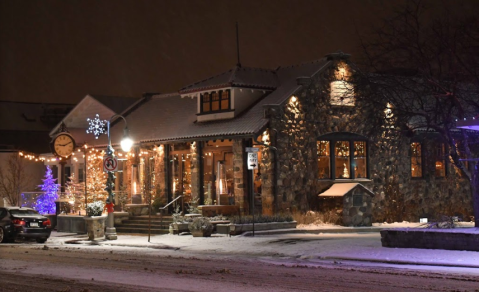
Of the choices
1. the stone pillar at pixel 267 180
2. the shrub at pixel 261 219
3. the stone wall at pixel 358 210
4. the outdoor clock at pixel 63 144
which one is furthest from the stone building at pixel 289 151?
the outdoor clock at pixel 63 144

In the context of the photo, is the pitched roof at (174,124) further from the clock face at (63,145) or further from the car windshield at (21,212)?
the car windshield at (21,212)

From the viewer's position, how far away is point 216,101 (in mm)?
33500

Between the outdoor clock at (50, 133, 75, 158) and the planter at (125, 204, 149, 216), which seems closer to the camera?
the planter at (125, 204, 149, 216)

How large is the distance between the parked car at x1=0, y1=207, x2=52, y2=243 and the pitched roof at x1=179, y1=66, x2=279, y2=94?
999cm

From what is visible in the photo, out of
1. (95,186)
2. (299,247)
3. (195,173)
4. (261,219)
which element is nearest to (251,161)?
(261,219)

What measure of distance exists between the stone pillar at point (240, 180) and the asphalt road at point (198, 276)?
9.86 m

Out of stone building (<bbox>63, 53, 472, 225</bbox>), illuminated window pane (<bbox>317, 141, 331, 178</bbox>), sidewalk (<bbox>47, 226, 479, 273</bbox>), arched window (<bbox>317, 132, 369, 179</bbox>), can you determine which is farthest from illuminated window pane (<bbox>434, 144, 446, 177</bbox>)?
sidewalk (<bbox>47, 226, 479, 273</bbox>)

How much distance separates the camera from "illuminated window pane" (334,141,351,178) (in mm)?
32188

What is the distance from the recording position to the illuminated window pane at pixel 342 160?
1267 inches

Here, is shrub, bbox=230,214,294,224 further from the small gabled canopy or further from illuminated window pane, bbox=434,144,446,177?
illuminated window pane, bbox=434,144,446,177


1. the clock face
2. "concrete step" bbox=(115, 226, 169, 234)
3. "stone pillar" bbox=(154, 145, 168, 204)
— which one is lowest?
"concrete step" bbox=(115, 226, 169, 234)

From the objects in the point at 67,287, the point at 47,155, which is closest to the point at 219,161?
the point at 47,155

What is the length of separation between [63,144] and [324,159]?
43.7ft

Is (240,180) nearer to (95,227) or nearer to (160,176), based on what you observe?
(160,176)
